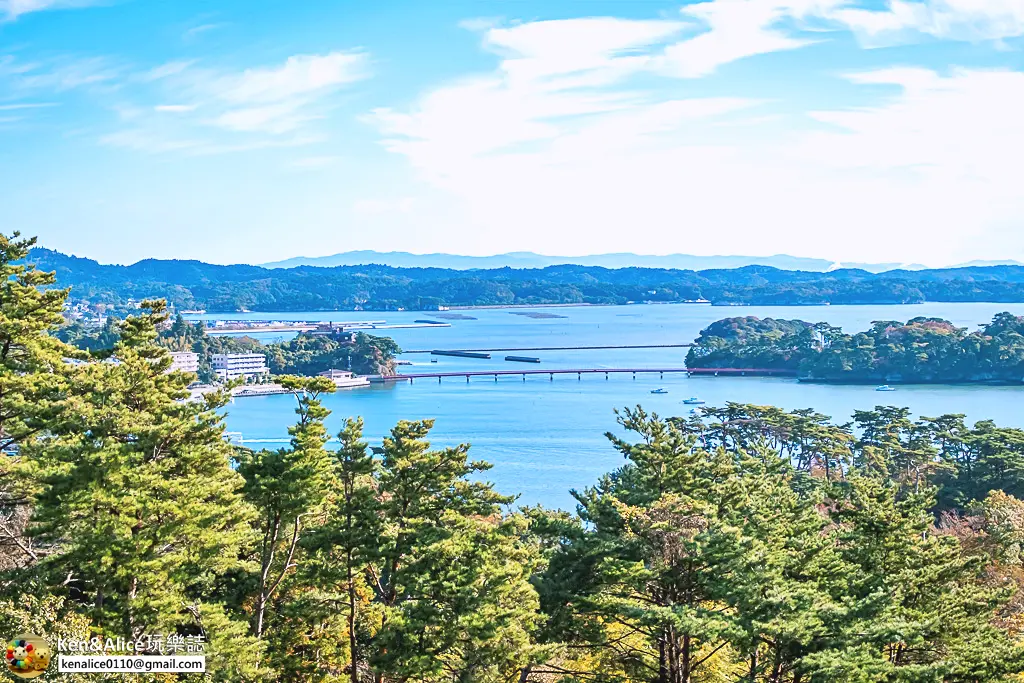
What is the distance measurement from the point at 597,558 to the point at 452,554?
1.12m

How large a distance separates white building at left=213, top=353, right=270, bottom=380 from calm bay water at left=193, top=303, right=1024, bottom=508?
200 inches

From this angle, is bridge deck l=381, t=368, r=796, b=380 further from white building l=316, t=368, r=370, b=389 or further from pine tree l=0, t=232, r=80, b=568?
pine tree l=0, t=232, r=80, b=568

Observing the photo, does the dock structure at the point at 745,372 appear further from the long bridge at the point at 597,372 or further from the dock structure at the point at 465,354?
the dock structure at the point at 465,354

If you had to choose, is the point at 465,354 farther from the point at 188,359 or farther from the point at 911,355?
the point at 911,355

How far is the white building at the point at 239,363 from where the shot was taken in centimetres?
5297

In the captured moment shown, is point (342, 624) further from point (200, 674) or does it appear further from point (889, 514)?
point (889, 514)

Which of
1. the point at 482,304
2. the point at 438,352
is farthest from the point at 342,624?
the point at 482,304

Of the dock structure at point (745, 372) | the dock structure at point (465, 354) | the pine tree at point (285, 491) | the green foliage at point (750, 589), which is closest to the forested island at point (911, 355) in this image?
the dock structure at point (745, 372)

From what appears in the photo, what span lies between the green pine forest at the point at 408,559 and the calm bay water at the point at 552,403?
1185 cm

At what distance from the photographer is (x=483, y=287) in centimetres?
12769

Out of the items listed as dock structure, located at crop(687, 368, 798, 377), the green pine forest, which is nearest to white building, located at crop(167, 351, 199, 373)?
dock structure, located at crop(687, 368, 798, 377)

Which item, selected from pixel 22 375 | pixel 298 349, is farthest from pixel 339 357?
pixel 22 375

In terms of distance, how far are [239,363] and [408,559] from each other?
48300 millimetres

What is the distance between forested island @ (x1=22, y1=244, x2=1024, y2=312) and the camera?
11412cm
